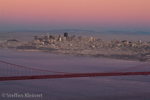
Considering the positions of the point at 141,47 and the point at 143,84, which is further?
the point at 141,47

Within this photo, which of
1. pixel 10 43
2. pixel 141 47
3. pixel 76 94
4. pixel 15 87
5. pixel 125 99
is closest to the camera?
pixel 125 99

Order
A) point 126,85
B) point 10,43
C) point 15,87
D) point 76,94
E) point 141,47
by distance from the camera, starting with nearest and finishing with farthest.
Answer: point 76,94 < point 15,87 < point 126,85 < point 141,47 < point 10,43

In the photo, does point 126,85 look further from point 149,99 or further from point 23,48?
point 23,48

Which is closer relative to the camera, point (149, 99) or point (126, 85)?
point (149, 99)

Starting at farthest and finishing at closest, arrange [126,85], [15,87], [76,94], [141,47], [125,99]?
[141,47], [126,85], [15,87], [76,94], [125,99]

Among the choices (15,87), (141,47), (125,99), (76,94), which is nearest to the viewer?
Answer: (125,99)

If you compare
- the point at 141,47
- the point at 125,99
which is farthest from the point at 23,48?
the point at 125,99

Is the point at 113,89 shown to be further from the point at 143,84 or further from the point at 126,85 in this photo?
the point at 143,84

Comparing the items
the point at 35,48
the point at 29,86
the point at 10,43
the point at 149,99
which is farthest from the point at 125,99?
the point at 10,43
